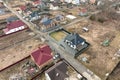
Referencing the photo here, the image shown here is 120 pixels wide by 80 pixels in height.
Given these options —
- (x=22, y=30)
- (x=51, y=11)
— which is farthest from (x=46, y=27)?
(x=51, y=11)

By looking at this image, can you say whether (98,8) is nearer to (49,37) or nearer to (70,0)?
(70,0)

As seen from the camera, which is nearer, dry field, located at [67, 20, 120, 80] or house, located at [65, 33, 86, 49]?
dry field, located at [67, 20, 120, 80]

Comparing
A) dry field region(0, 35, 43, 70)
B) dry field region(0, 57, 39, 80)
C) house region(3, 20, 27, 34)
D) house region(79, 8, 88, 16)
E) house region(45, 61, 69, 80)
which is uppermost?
house region(79, 8, 88, 16)

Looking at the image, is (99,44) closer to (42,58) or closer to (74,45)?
(74,45)

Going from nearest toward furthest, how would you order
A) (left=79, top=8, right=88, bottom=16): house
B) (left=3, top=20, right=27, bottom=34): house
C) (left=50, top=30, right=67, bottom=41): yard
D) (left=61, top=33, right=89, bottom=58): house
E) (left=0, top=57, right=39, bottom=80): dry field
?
(left=0, top=57, right=39, bottom=80): dry field
(left=61, top=33, right=89, bottom=58): house
(left=50, top=30, right=67, bottom=41): yard
(left=3, top=20, right=27, bottom=34): house
(left=79, top=8, right=88, bottom=16): house

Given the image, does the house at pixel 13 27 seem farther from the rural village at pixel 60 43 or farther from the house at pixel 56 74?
the house at pixel 56 74

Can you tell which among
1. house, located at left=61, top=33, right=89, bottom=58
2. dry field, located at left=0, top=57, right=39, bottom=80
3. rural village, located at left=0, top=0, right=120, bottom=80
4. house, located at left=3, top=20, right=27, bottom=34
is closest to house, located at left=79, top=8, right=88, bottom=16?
rural village, located at left=0, top=0, right=120, bottom=80

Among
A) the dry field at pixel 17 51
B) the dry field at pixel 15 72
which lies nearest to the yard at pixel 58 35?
the dry field at pixel 17 51

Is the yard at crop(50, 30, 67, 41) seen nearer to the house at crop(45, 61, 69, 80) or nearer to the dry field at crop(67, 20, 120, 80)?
the dry field at crop(67, 20, 120, 80)

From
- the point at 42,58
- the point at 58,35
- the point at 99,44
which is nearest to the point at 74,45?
the point at 99,44
